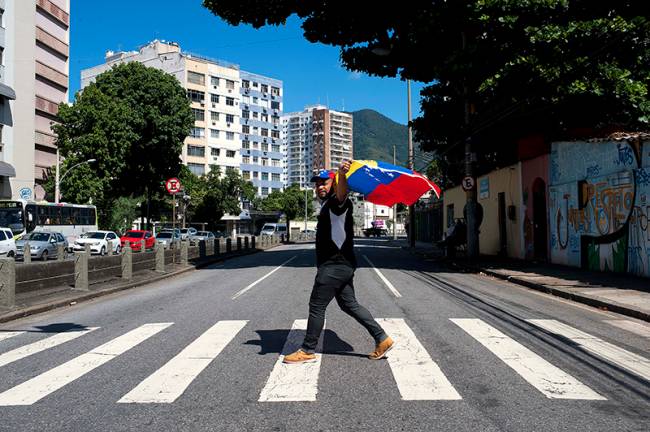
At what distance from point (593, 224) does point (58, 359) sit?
1478cm

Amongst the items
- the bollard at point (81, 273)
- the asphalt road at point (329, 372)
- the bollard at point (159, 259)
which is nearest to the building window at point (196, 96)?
the bollard at point (159, 259)

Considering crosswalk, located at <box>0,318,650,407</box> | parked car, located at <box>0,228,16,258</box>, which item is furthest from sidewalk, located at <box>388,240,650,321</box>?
parked car, located at <box>0,228,16,258</box>

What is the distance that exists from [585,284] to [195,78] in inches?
3080

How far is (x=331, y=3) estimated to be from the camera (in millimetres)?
20234

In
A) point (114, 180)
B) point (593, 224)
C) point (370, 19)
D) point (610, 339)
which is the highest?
point (370, 19)

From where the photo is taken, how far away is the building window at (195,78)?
82963mm

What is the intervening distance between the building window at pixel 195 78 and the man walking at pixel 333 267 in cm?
8194

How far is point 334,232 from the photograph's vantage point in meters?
5.70

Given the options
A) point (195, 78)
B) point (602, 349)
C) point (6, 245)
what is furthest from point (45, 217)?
point (195, 78)

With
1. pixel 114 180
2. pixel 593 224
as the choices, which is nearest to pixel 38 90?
pixel 114 180

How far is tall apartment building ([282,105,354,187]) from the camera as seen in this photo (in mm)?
179250

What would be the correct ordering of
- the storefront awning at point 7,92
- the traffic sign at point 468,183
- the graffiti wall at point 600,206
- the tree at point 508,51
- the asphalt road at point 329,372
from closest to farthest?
the asphalt road at point 329,372, the graffiti wall at point 600,206, the tree at point 508,51, the traffic sign at point 468,183, the storefront awning at point 7,92

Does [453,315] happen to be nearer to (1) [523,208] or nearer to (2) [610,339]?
(2) [610,339]

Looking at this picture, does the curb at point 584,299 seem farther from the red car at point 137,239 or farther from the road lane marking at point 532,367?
the red car at point 137,239
